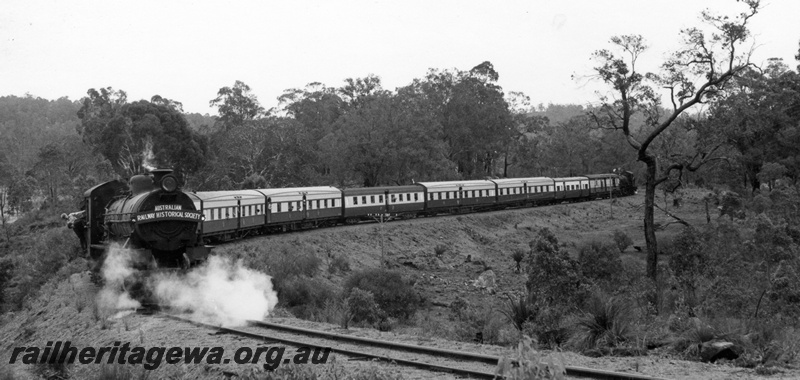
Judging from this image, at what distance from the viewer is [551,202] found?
69.2 metres

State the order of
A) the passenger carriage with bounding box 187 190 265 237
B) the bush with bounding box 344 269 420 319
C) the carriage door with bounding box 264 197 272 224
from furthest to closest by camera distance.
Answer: the carriage door with bounding box 264 197 272 224, the passenger carriage with bounding box 187 190 265 237, the bush with bounding box 344 269 420 319

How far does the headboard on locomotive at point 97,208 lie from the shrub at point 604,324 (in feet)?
51.3

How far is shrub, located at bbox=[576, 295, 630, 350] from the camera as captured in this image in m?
12.4

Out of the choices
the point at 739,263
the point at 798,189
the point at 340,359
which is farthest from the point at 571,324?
the point at 798,189

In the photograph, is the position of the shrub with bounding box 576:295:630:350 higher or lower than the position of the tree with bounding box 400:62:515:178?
lower

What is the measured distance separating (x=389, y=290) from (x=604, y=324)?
16.7 m

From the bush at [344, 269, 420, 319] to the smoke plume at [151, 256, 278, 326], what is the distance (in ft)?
26.3

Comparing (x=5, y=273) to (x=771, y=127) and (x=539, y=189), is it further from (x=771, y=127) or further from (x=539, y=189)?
(x=771, y=127)

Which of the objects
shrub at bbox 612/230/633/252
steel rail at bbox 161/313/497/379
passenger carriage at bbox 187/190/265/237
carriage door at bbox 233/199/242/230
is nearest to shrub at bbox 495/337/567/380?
steel rail at bbox 161/313/497/379

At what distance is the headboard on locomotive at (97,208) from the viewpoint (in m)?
21.9

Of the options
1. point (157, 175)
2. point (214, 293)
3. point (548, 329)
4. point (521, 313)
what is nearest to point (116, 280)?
point (214, 293)

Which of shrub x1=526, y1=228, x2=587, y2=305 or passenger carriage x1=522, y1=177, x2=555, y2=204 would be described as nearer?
shrub x1=526, y1=228, x2=587, y2=305

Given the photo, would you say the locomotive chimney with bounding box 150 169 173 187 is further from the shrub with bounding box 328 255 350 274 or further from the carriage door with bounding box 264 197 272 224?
the carriage door with bounding box 264 197 272 224

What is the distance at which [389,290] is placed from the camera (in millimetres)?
28828
